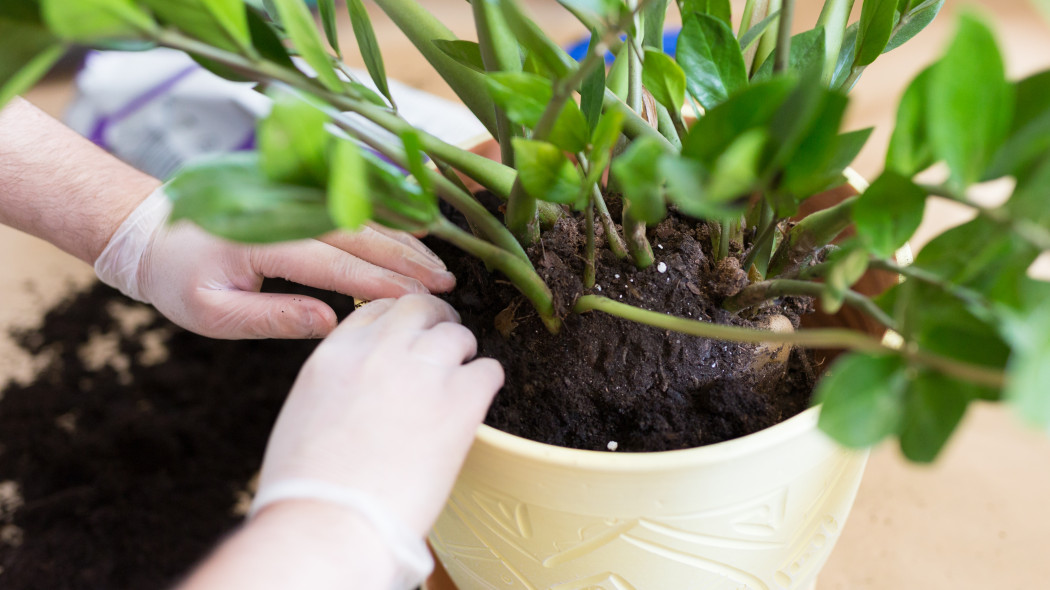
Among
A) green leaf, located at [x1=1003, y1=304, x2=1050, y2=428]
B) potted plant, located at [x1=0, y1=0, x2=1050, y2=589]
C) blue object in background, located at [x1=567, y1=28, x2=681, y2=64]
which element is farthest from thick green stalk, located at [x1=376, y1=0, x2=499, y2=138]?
blue object in background, located at [x1=567, y1=28, x2=681, y2=64]

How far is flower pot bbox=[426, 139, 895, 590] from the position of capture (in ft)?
1.15

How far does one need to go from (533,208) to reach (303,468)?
19 cm

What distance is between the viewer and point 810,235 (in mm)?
410

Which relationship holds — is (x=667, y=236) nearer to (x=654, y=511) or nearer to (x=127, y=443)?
(x=654, y=511)

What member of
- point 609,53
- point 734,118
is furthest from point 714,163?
point 609,53

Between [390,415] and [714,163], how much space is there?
22 cm

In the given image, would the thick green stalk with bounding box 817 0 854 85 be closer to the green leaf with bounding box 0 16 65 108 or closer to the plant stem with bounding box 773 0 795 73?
the plant stem with bounding box 773 0 795 73

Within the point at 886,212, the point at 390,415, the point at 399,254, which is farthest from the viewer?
the point at 399,254

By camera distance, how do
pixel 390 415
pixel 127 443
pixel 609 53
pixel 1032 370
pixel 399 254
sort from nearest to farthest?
pixel 1032 370
pixel 390 415
pixel 399 254
pixel 127 443
pixel 609 53

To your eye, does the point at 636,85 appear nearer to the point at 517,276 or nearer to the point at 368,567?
the point at 517,276

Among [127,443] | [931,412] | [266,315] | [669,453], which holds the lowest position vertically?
[127,443]

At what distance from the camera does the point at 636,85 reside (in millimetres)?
447

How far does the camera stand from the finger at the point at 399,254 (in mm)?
506

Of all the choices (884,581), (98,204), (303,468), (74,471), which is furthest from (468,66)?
(74,471)
